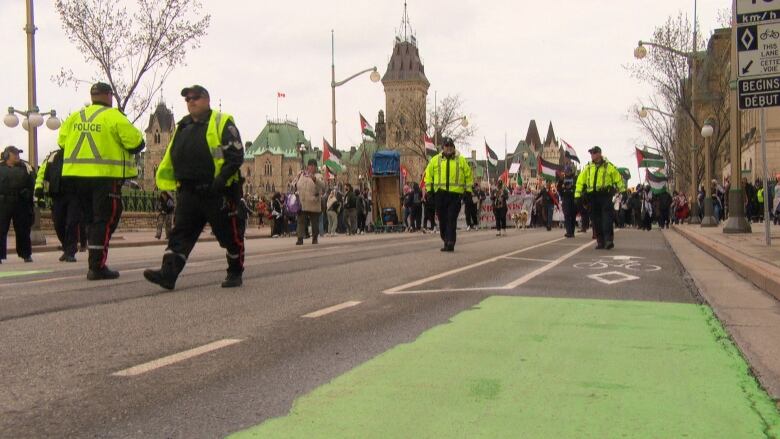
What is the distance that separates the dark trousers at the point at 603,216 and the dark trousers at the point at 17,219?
9.61 m

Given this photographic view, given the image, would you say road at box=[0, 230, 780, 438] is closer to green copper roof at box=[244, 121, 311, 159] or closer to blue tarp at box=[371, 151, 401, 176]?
blue tarp at box=[371, 151, 401, 176]

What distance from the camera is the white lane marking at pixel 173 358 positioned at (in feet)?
14.1

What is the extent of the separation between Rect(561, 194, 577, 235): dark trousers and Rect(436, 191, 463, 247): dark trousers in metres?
8.26

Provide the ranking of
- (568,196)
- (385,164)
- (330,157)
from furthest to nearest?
(330,157), (385,164), (568,196)

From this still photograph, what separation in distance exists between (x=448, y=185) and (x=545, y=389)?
34.2 ft

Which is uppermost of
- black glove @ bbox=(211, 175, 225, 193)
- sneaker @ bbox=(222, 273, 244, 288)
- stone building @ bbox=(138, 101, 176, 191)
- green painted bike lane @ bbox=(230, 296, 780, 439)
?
stone building @ bbox=(138, 101, 176, 191)

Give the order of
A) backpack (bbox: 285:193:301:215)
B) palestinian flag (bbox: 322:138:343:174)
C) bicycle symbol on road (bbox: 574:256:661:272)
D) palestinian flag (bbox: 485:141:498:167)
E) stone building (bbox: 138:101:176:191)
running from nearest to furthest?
bicycle symbol on road (bbox: 574:256:661:272) < backpack (bbox: 285:193:301:215) < palestinian flag (bbox: 322:138:343:174) < palestinian flag (bbox: 485:141:498:167) < stone building (bbox: 138:101:176:191)

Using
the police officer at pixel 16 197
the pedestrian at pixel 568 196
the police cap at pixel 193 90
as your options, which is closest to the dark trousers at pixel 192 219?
the police cap at pixel 193 90

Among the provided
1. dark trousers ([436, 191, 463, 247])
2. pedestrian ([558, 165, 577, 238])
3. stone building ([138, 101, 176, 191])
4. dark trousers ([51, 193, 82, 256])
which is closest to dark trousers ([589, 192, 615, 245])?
dark trousers ([436, 191, 463, 247])

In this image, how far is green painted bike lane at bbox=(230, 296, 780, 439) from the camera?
3404 mm

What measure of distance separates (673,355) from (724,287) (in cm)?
449

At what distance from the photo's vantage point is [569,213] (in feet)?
75.2

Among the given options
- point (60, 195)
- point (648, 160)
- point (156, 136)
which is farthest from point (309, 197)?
point (156, 136)

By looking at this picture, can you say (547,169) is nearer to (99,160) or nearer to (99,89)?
(99,89)
